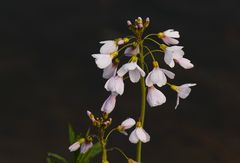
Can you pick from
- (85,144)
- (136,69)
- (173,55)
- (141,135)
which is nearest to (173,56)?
(173,55)

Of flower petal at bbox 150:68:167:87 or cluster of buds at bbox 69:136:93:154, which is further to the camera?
cluster of buds at bbox 69:136:93:154

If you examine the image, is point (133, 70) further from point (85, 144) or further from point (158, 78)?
point (85, 144)

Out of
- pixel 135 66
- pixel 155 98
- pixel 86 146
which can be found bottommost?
pixel 86 146

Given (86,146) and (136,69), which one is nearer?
(136,69)

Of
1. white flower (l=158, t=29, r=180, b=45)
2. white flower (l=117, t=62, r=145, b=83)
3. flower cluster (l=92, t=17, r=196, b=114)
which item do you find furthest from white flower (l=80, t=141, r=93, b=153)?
white flower (l=158, t=29, r=180, b=45)

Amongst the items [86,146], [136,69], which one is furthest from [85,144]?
[136,69]

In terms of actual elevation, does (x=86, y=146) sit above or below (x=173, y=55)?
below

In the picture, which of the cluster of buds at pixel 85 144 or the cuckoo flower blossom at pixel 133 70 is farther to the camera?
the cluster of buds at pixel 85 144

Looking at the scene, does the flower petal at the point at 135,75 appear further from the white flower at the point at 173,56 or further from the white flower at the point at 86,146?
the white flower at the point at 86,146

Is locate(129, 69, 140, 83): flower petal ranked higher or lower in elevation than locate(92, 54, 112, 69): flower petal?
lower

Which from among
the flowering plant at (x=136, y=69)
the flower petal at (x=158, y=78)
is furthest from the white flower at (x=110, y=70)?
the flower petal at (x=158, y=78)

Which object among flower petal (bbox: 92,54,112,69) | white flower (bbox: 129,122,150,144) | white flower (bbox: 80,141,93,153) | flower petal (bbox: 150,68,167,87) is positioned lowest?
white flower (bbox: 80,141,93,153)

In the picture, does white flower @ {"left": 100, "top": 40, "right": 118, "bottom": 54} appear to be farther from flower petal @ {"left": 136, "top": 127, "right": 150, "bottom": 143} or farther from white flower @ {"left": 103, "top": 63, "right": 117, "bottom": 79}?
flower petal @ {"left": 136, "top": 127, "right": 150, "bottom": 143}
